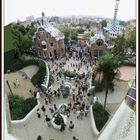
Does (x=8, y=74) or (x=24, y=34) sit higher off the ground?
(x=24, y=34)

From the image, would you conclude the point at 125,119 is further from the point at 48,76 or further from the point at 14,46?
the point at 14,46

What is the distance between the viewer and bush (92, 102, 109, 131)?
3.29 m

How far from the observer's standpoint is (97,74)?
3.34 meters

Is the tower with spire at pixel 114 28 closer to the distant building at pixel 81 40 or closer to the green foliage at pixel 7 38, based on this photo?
the distant building at pixel 81 40

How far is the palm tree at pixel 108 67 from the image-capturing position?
3.25 metres

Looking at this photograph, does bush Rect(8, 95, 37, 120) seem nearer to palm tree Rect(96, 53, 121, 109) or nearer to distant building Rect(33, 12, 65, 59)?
distant building Rect(33, 12, 65, 59)

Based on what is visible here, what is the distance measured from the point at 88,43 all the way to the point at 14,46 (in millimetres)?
688

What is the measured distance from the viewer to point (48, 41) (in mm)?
3441

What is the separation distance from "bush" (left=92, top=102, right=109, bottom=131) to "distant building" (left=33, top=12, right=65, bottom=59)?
0.62 meters

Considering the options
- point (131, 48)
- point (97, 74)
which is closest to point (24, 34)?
point (97, 74)

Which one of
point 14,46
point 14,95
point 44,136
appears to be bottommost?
point 44,136

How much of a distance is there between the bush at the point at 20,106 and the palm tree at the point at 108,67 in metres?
0.68

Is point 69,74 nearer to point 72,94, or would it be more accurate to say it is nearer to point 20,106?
point 72,94

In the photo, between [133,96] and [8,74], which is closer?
[133,96]
